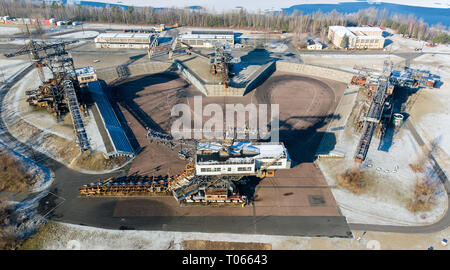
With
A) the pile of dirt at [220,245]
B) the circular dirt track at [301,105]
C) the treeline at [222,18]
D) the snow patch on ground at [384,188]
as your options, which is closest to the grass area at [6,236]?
the pile of dirt at [220,245]

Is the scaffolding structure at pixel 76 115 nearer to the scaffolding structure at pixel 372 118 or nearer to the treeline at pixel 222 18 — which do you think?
the scaffolding structure at pixel 372 118

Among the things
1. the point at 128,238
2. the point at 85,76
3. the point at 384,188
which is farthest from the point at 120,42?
the point at 384,188

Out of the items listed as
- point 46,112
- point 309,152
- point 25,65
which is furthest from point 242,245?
point 25,65

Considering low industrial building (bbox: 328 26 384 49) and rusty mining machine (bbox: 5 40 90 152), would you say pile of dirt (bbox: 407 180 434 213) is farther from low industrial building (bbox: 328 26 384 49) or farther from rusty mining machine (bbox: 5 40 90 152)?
low industrial building (bbox: 328 26 384 49)

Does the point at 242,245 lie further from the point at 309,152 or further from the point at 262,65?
the point at 262,65

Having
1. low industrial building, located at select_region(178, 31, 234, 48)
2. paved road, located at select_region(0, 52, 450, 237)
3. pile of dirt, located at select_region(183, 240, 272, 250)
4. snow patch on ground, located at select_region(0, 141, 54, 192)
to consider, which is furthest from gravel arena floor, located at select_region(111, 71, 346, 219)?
low industrial building, located at select_region(178, 31, 234, 48)

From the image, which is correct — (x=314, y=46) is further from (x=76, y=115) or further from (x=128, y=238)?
(x=128, y=238)

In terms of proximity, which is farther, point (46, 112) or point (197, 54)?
point (197, 54)
